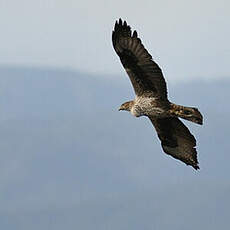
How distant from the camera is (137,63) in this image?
19.2 metres

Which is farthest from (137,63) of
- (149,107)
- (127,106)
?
(127,106)

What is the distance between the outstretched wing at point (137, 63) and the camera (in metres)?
19.0

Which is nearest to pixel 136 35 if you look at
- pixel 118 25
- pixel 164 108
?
pixel 118 25

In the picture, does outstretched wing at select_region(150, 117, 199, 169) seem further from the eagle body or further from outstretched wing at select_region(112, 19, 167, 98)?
outstretched wing at select_region(112, 19, 167, 98)

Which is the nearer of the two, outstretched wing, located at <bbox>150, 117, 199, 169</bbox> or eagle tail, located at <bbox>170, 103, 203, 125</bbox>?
eagle tail, located at <bbox>170, 103, 203, 125</bbox>

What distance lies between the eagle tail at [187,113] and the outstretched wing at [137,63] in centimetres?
51

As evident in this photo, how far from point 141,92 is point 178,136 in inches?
82.3

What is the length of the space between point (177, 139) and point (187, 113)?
257 cm

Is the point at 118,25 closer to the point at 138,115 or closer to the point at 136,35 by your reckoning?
the point at 136,35

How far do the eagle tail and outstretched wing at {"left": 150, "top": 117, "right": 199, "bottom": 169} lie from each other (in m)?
1.64

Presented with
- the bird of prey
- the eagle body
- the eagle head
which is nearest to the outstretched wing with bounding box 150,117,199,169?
the bird of prey

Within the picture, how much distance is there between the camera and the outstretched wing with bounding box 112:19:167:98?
749 inches

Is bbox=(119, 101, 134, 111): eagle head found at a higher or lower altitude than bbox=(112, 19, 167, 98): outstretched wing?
lower

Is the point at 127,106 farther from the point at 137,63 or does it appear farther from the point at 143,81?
the point at 137,63
